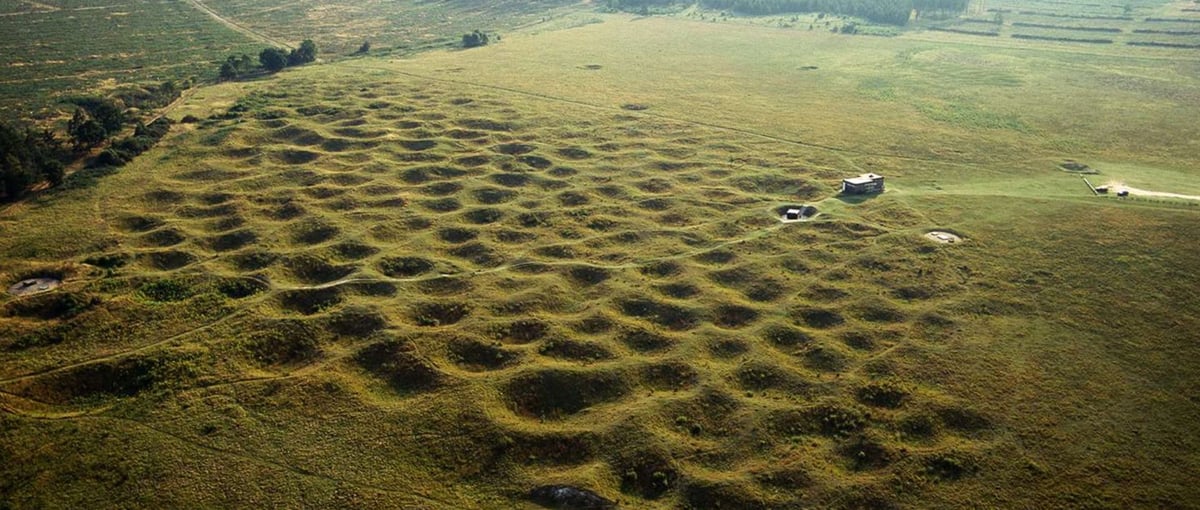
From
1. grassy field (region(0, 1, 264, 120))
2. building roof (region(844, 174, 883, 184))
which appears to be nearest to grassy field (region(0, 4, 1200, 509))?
building roof (region(844, 174, 883, 184))

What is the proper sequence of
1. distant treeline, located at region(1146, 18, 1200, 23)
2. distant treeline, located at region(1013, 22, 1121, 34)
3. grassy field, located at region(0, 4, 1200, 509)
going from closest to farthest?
grassy field, located at region(0, 4, 1200, 509), distant treeline, located at region(1013, 22, 1121, 34), distant treeline, located at region(1146, 18, 1200, 23)

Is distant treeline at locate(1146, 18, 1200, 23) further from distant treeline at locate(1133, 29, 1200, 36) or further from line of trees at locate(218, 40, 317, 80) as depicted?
line of trees at locate(218, 40, 317, 80)

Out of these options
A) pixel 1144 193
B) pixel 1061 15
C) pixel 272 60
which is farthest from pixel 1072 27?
pixel 272 60

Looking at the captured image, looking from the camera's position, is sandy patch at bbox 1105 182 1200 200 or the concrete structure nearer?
sandy patch at bbox 1105 182 1200 200

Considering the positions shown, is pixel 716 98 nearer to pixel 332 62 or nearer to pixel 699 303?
pixel 699 303

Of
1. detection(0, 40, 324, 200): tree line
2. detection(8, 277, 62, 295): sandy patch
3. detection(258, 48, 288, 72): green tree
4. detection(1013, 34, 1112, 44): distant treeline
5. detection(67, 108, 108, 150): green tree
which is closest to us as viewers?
detection(8, 277, 62, 295): sandy patch

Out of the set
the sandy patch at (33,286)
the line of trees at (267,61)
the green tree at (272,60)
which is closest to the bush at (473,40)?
the line of trees at (267,61)

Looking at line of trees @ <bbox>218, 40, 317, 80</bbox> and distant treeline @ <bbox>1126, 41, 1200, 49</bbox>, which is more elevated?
line of trees @ <bbox>218, 40, 317, 80</bbox>
